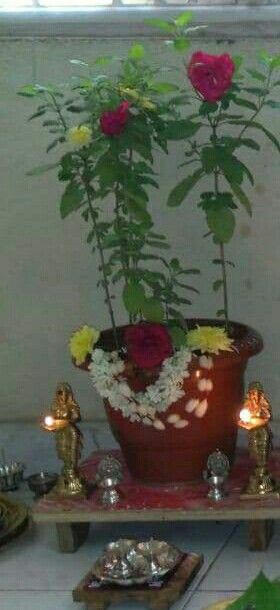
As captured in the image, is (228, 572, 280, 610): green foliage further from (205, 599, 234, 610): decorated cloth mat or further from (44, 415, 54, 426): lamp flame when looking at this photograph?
(44, 415, 54, 426): lamp flame

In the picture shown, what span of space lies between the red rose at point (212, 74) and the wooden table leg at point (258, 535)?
1.68ft

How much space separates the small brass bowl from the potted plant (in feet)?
0.57

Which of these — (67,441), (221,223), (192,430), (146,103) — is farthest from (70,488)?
(146,103)

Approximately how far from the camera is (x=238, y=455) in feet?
4.82

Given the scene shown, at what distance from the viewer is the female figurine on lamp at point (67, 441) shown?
4.43 ft

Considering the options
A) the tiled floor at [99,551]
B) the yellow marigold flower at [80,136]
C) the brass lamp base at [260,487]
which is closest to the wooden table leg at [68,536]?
the tiled floor at [99,551]

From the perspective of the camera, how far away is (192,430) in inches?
52.7

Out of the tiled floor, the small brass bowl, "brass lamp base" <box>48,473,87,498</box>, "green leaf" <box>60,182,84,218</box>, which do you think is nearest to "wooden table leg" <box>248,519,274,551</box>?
the tiled floor

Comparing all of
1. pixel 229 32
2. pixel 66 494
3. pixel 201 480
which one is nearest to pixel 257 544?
pixel 201 480

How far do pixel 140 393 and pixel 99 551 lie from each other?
20 cm

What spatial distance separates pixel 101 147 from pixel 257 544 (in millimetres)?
511

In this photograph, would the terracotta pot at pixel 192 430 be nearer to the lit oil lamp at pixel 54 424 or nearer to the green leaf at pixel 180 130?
the lit oil lamp at pixel 54 424

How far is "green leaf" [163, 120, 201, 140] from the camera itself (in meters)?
1.33

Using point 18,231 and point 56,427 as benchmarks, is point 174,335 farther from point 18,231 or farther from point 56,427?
point 18,231
